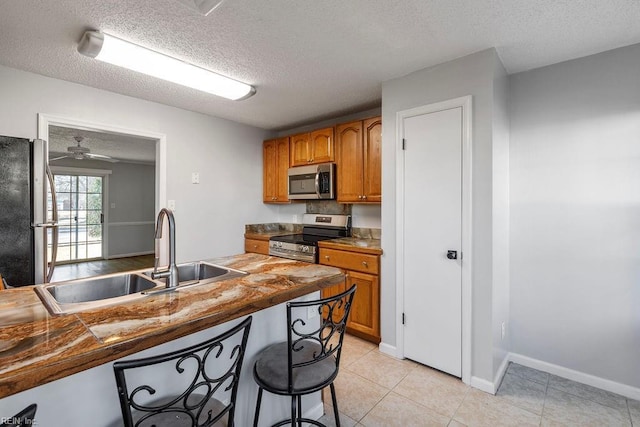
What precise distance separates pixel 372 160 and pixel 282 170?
4.58ft

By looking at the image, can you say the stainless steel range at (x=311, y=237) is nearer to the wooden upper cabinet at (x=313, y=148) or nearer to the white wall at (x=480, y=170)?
the wooden upper cabinet at (x=313, y=148)

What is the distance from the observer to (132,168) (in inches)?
291

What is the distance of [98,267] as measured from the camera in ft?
20.3

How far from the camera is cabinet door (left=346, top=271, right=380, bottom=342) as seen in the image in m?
2.70

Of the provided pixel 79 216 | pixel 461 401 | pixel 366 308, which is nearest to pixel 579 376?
pixel 461 401

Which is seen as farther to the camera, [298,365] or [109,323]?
[298,365]

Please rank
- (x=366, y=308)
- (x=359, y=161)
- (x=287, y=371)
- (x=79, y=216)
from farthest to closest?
(x=79, y=216) < (x=359, y=161) < (x=366, y=308) < (x=287, y=371)

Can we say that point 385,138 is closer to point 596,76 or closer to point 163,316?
point 596,76

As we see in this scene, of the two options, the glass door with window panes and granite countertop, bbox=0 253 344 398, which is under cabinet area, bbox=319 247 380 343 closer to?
granite countertop, bbox=0 253 344 398

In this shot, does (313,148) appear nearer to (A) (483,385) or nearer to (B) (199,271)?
(B) (199,271)

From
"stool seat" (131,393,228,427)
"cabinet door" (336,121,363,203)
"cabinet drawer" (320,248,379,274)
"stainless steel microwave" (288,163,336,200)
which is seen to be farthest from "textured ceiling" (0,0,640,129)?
"stool seat" (131,393,228,427)

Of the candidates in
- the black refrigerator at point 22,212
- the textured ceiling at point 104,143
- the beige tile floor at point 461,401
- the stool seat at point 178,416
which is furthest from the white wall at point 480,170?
the textured ceiling at point 104,143

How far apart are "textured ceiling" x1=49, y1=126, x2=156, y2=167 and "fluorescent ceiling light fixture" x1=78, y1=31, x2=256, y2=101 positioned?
1.82m

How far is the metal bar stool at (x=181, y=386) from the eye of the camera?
30.3 inches
